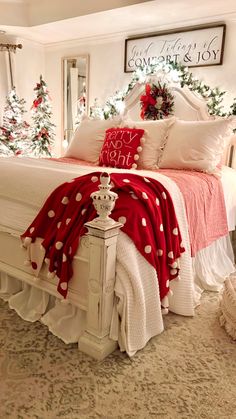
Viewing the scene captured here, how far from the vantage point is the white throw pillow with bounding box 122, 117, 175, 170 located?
2.82m

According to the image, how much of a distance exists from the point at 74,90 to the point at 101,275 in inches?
147

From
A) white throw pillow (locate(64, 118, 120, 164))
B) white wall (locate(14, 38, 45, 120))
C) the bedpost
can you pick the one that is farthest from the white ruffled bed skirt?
white wall (locate(14, 38, 45, 120))

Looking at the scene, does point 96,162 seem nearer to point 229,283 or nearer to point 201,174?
point 201,174

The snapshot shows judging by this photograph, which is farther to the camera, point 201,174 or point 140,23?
point 140,23

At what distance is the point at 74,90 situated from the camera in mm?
4641

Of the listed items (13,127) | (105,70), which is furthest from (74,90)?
(13,127)

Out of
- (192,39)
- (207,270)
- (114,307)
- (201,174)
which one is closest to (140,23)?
(192,39)

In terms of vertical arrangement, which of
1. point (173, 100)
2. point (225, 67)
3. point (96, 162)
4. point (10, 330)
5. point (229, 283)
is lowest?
point (10, 330)

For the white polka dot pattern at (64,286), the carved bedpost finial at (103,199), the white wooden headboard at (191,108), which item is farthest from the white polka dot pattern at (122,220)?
the white wooden headboard at (191,108)

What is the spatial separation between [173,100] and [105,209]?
91.4 inches

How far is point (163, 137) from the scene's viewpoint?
2889mm

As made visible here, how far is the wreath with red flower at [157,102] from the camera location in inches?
135

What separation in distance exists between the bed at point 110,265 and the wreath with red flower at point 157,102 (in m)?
0.55

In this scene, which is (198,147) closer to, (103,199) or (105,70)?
(103,199)
